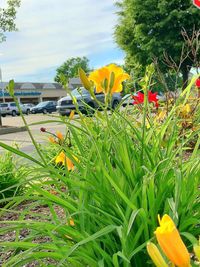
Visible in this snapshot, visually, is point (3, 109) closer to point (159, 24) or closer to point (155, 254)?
point (159, 24)

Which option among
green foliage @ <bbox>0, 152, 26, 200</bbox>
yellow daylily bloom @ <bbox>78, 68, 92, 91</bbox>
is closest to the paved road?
yellow daylily bloom @ <bbox>78, 68, 92, 91</bbox>

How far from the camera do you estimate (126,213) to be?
5.02 ft

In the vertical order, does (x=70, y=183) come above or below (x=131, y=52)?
below

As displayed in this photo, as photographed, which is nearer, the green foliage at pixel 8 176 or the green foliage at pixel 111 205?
the green foliage at pixel 111 205

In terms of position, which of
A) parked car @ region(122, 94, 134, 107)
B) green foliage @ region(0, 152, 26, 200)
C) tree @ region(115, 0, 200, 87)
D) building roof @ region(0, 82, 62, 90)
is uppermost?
tree @ region(115, 0, 200, 87)

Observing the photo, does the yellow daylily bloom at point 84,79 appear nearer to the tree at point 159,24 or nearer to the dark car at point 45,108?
the tree at point 159,24

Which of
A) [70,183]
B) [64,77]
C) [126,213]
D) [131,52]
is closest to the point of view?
[126,213]

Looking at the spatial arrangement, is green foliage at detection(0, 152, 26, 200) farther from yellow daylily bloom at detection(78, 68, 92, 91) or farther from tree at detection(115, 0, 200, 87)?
tree at detection(115, 0, 200, 87)

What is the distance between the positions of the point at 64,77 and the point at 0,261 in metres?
1.03

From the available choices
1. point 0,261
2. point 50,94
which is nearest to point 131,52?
point 0,261

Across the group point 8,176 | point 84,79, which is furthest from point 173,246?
point 8,176

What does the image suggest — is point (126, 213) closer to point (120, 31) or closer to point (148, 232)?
point (148, 232)

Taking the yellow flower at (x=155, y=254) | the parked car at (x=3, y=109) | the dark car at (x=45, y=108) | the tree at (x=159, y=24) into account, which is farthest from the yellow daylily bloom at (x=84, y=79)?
the parked car at (x=3, y=109)

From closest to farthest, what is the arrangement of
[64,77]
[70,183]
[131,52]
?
[70,183], [64,77], [131,52]
